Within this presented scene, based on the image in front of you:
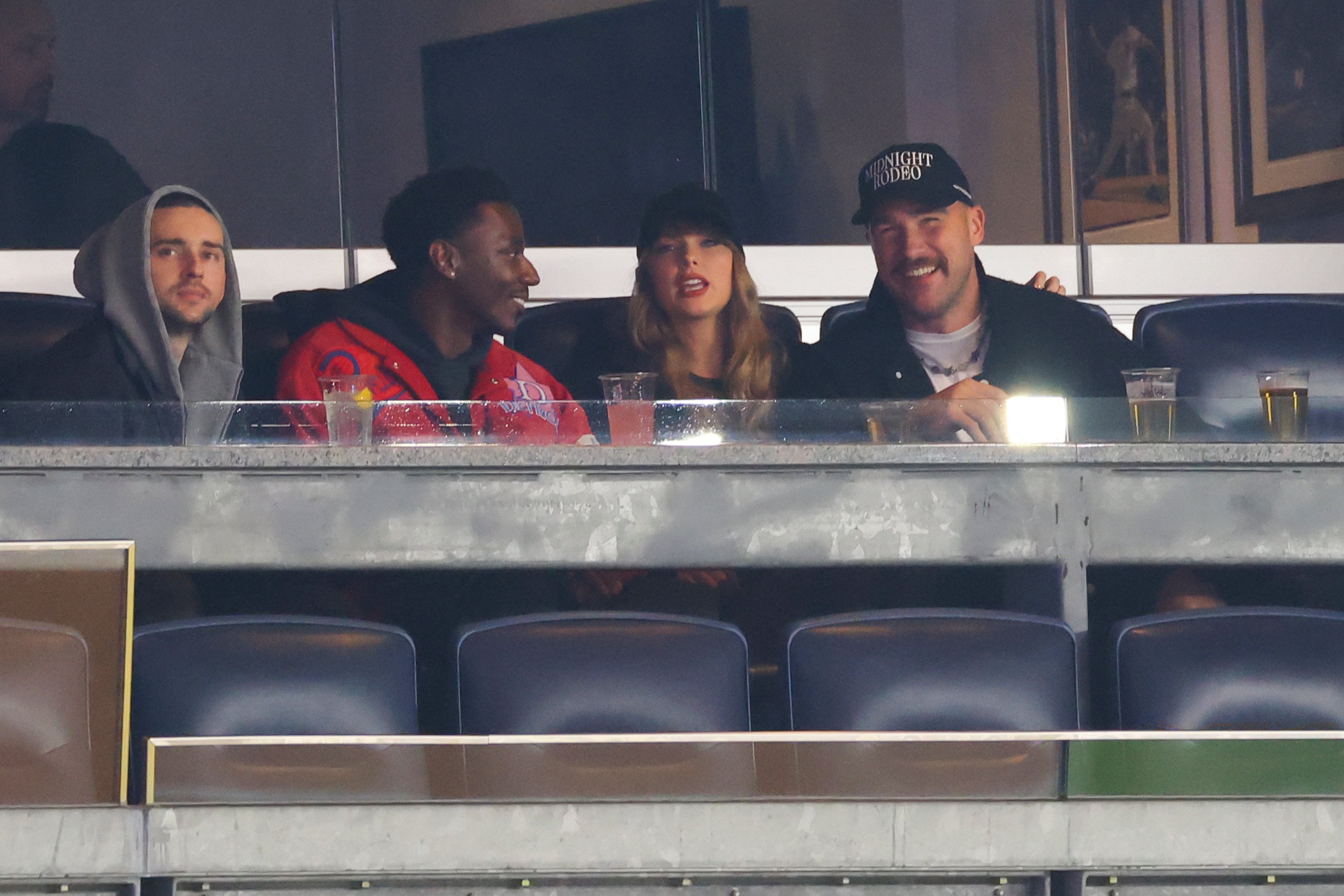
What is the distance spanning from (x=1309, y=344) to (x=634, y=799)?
2.17m

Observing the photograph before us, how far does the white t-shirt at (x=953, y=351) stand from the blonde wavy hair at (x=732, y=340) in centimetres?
32

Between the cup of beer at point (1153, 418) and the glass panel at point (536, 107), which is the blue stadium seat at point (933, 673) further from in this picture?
the glass panel at point (536, 107)

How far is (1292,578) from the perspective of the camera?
6.66 ft

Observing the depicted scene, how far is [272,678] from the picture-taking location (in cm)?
129

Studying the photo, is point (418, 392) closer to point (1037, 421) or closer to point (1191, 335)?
point (1037, 421)

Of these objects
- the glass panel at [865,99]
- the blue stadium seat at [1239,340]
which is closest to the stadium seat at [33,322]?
the blue stadium seat at [1239,340]

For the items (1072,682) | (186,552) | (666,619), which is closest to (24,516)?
(186,552)

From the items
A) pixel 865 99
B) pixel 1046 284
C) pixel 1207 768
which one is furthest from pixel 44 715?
pixel 865 99

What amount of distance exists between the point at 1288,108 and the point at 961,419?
142 inches

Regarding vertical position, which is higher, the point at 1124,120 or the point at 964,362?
the point at 1124,120

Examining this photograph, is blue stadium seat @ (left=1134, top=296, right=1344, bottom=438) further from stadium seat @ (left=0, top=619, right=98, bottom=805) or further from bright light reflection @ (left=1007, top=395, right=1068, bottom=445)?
stadium seat @ (left=0, top=619, right=98, bottom=805)

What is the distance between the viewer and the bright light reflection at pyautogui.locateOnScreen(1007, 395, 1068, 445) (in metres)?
1.52

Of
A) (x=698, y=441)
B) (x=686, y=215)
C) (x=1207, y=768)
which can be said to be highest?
(x=686, y=215)

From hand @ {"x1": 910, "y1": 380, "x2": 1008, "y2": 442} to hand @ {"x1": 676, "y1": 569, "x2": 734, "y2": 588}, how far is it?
1.78 feet
